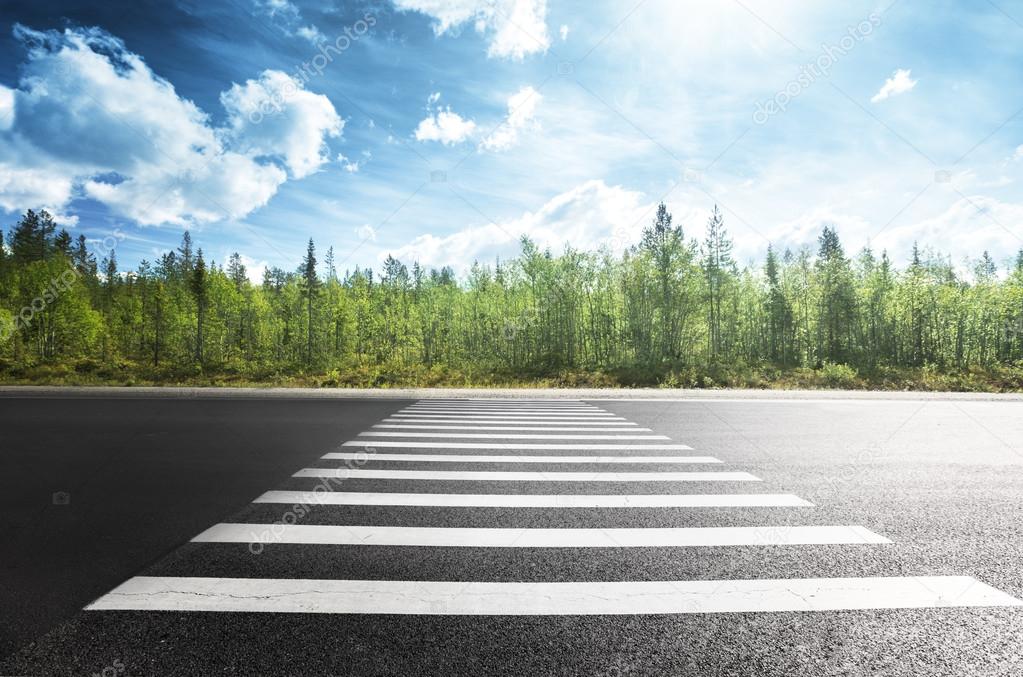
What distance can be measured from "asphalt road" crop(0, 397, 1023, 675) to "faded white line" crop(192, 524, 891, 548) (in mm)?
41

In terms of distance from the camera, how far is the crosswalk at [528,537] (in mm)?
3187

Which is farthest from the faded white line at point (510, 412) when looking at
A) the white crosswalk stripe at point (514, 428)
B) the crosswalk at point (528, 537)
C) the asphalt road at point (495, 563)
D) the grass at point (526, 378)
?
the grass at point (526, 378)

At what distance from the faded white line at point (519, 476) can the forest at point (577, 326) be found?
17.2 metres

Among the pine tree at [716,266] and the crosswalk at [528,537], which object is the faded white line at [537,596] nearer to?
the crosswalk at [528,537]

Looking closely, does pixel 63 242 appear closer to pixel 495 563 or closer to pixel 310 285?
pixel 310 285

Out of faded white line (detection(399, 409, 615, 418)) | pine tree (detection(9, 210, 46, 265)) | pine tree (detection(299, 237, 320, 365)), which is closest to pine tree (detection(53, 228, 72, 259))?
pine tree (detection(9, 210, 46, 265))

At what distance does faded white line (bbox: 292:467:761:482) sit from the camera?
20.1ft

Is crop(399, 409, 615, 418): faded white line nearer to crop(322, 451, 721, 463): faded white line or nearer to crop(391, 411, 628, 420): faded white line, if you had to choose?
crop(391, 411, 628, 420): faded white line

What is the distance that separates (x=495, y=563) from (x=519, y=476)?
98.2 inches

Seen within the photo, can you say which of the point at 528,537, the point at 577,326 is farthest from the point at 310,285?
the point at 528,537

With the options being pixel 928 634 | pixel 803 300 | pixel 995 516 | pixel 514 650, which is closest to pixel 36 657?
pixel 514 650

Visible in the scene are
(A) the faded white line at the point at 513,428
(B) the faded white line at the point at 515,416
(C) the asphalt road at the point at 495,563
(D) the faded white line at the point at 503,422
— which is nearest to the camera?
(C) the asphalt road at the point at 495,563

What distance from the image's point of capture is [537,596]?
3.27 m

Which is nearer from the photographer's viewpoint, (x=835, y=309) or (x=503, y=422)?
(x=503, y=422)
